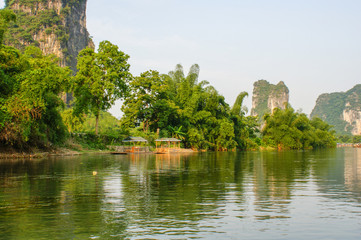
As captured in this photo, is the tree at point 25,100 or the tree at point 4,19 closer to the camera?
the tree at point 25,100

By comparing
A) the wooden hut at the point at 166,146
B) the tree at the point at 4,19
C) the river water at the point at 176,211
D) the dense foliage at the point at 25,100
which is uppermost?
the tree at the point at 4,19

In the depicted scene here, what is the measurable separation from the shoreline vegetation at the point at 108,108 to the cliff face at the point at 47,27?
6270cm

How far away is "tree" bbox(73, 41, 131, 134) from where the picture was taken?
1843 inches

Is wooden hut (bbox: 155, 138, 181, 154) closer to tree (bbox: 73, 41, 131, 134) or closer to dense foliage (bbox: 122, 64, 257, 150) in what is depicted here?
dense foliage (bbox: 122, 64, 257, 150)

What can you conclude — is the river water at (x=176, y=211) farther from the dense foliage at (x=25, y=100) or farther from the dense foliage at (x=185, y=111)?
the dense foliage at (x=185, y=111)

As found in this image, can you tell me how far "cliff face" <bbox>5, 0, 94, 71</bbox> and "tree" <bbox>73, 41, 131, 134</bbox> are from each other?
72.6 m

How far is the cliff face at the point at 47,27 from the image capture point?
113938mm

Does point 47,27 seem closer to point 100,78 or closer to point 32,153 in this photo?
point 100,78

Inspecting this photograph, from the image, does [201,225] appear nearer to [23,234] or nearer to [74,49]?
[23,234]

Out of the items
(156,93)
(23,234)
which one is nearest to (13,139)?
(23,234)

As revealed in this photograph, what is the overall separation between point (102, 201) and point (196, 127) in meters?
54.7

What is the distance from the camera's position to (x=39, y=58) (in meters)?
40.1

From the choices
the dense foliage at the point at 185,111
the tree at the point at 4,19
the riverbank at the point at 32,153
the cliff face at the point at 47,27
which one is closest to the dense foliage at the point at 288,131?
the dense foliage at the point at 185,111

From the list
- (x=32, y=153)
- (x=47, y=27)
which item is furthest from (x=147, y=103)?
(x=47, y=27)
